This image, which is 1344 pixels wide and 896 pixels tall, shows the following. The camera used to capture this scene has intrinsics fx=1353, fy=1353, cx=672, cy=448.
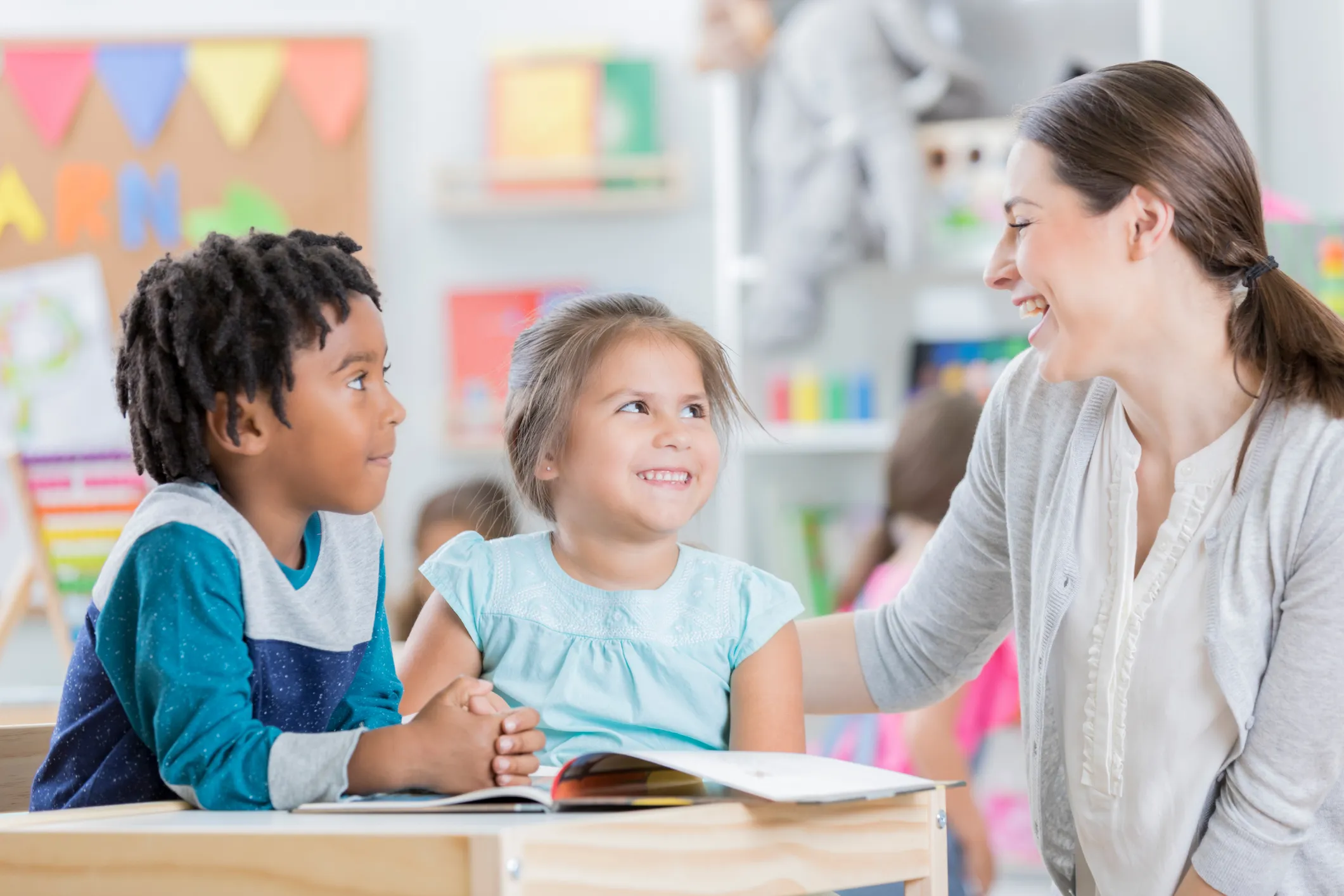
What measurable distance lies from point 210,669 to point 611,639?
1.23 ft

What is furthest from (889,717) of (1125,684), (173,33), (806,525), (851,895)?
(173,33)

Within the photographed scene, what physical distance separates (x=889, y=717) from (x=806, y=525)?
993 mm

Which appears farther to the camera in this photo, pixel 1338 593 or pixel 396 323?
pixel 396 323

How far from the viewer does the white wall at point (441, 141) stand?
3703 millimetres

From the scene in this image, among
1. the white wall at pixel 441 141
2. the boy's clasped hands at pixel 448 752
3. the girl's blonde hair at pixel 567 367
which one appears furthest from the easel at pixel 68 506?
the boy's clasped hands at pixel 448 752

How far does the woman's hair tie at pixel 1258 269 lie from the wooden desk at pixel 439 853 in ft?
2.13

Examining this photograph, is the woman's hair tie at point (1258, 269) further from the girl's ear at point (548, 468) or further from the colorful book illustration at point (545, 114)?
the colorful book illustration at point (545, 114)

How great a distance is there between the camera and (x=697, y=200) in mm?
3727

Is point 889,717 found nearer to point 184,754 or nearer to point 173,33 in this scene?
point 184,754

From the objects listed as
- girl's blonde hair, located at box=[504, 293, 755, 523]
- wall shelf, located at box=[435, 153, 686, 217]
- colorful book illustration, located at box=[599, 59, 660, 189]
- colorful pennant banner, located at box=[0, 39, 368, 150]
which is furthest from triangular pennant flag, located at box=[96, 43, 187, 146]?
girl's blonde hair, located at box=[504, 293, 755, 523]

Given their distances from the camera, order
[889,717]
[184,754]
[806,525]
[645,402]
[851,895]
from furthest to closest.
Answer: [806,525], [889,717], [645,402], [851,895], [184,754]

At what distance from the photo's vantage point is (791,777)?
75 centimetres

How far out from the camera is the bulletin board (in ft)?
12.0

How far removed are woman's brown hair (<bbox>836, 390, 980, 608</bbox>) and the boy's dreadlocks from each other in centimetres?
155
